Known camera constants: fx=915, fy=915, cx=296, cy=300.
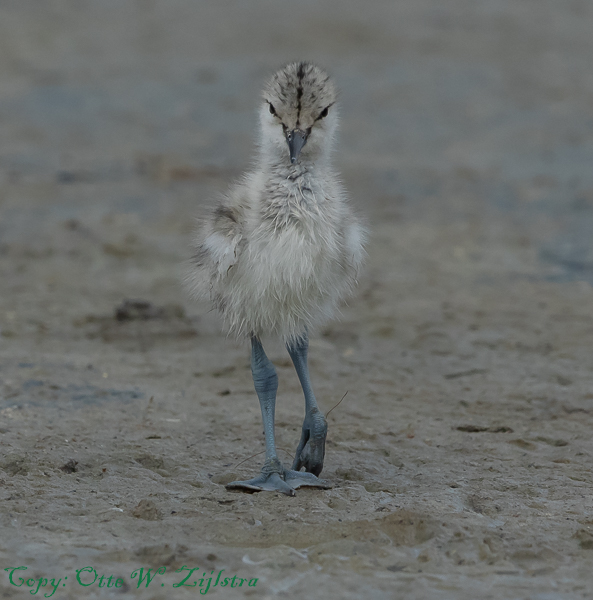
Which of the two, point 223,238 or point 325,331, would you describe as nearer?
point 223,238

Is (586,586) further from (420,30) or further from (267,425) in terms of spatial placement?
(420,30)

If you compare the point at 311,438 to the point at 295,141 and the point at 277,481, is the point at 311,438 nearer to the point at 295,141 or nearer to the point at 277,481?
the point at 277,481

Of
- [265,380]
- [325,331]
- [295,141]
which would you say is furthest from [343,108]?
[265,380]

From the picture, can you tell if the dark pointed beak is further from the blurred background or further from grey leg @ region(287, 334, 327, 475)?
the blurred background

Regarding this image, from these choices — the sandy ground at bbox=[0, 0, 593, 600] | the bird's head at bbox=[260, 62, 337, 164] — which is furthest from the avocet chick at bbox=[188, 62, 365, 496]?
the sandy ground at bbox=[0, 0, 593, 600]

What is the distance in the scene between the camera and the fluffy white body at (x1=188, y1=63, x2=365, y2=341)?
12.7 feet

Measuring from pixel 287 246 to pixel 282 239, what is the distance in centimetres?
4

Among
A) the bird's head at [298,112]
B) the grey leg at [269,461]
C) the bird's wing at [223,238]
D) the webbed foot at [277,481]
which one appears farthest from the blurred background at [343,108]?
the webbed foot at [277,481]

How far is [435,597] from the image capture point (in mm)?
2959

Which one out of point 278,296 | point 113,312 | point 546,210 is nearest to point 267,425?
point 278,296

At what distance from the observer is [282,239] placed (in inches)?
152

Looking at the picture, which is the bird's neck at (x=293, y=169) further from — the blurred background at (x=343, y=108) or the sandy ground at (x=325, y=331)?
the blurred background at (x=343, y=108)

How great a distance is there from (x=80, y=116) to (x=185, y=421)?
7.88 meters

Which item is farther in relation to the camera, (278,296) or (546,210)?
(546,210)
